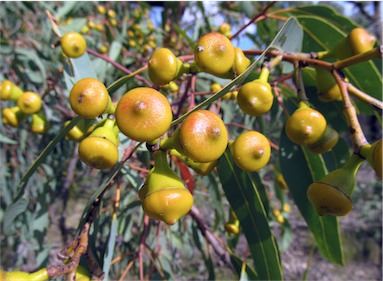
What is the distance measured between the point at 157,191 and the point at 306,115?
0.31 metres

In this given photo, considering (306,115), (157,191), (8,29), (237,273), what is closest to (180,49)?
(237,273)

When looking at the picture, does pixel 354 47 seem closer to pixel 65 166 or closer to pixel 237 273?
pixel 237 273

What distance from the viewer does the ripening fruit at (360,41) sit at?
0.81 metres

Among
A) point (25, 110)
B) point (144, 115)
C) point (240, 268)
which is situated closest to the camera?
point (144, 115)

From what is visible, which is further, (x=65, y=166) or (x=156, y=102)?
(x=65, y=166)

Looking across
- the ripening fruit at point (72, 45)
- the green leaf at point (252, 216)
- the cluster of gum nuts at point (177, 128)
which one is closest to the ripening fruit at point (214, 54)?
the cluster of gum nuts at point (177, 128)

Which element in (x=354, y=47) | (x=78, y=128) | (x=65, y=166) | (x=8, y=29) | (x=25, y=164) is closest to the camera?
(x=354, y=47)

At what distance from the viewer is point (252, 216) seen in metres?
0.93

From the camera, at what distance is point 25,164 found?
2.56 meters

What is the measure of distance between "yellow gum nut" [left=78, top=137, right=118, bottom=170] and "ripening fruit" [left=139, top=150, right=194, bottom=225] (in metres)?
0.09

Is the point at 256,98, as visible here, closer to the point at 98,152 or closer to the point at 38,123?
the point at 98,152

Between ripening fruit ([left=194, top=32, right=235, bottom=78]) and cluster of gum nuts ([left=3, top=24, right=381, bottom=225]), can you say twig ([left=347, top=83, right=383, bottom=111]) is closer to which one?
cluster of gum nuts ([left=3, top=24, right=381, bottom=225])

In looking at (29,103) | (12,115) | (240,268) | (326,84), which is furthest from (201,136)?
(12,115)

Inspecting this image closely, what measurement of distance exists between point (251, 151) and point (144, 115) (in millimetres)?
194
